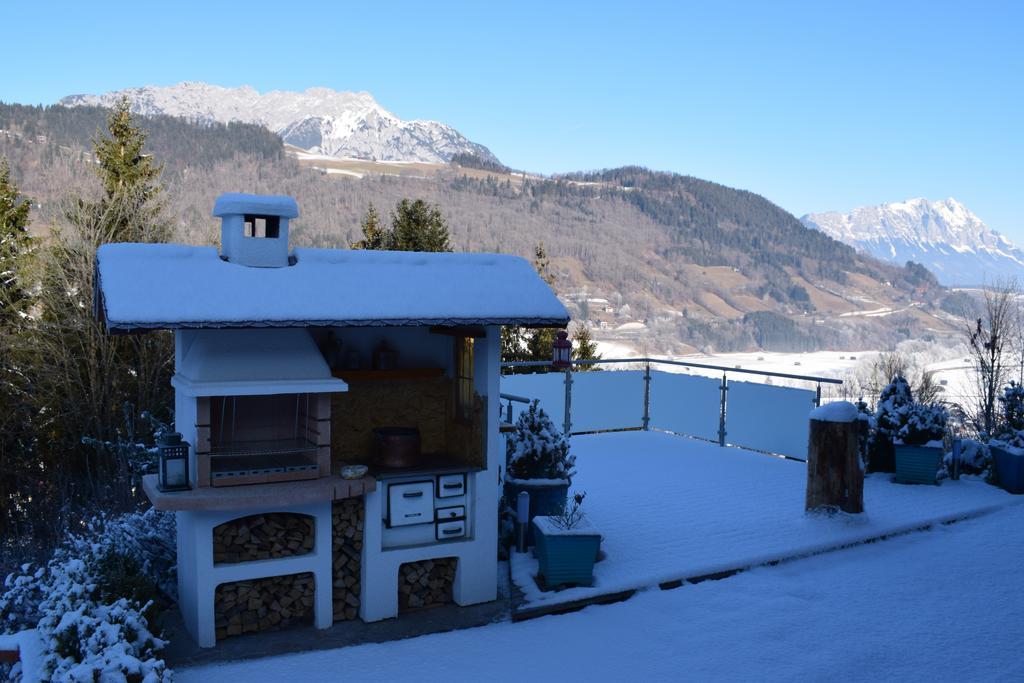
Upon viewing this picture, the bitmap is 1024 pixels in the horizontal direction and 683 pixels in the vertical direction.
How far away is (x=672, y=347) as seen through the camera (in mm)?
59500

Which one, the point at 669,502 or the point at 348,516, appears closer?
the point at 348,516

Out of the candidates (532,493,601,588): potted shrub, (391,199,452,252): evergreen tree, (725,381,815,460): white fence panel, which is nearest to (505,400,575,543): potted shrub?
(532,493,601,588): potted shrub

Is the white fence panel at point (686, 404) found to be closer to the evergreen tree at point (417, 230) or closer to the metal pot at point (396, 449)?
the metal pot at point (396, 449)

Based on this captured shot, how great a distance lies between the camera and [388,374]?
259 inches

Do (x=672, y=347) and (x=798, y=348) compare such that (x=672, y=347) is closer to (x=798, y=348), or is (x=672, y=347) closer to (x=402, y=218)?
(x=798, y=348)

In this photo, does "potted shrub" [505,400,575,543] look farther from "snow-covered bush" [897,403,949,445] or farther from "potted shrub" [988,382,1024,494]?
"potted shrub" [988,382,1024,494]

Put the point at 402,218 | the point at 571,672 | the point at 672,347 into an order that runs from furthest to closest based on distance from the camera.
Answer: the point at 672,347
the point at 402,218
the point at 571,672

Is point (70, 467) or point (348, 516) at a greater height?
point (348, 516)

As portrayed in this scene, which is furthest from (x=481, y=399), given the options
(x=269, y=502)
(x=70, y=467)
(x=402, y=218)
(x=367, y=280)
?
(x=402, y=218)

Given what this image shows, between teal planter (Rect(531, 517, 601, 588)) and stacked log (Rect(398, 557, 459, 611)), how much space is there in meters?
0.73

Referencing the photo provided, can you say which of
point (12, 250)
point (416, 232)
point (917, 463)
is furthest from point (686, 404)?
point (12, 250)

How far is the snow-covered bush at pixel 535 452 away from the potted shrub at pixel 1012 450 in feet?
18.5

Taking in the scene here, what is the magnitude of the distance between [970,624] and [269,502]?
4.98m

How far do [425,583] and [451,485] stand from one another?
29.1 inches
